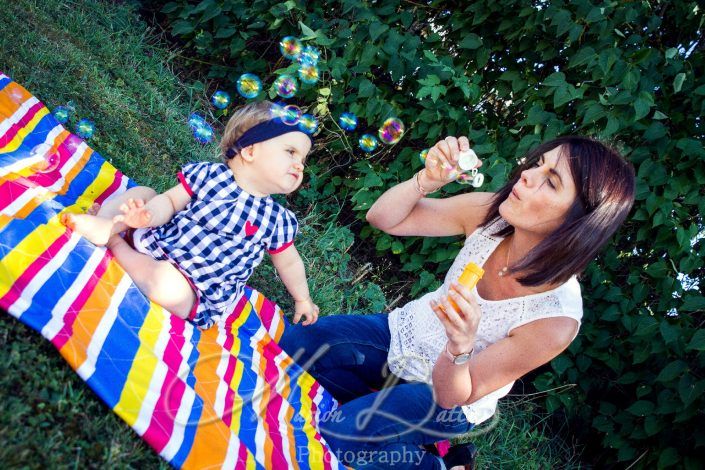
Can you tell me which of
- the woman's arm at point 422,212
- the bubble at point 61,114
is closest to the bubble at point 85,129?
the bubble at point 61,114

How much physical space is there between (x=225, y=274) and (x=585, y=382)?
2073mm

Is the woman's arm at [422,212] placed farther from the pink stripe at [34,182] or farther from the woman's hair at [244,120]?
the pink stripe at [34,182]

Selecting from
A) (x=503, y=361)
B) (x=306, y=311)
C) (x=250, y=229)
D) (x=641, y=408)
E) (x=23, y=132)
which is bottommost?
(x=641, y=408)

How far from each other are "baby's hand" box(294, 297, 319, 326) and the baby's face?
1.69 ft

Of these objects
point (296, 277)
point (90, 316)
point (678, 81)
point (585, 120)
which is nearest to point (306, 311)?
point (296, 277)

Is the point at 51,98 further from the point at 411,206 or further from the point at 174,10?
the point at 411,206

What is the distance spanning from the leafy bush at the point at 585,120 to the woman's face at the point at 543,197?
958 millimetres

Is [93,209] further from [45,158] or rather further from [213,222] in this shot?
[213,222]

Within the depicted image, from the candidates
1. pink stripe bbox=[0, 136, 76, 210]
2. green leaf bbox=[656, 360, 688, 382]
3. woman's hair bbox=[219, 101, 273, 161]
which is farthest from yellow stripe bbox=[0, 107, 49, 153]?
green leaf bbox=[656, 360, 688, 382]

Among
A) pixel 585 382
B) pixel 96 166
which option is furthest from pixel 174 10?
pixel 585 382

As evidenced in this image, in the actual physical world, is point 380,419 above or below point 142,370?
below

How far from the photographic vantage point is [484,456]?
9.48ft

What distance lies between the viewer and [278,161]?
2105 mm

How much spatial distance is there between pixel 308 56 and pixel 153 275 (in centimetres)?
162
